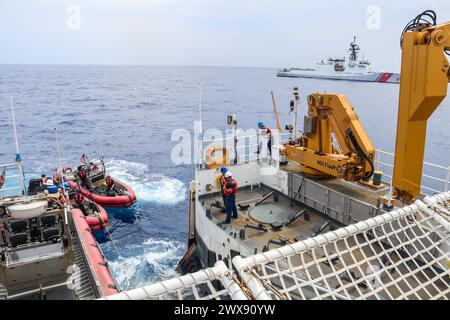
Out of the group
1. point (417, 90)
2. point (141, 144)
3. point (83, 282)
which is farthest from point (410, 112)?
point (141, 144)

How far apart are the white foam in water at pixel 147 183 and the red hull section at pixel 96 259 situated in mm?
9202

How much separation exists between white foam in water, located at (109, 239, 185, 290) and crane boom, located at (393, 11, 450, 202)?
8565 millimetres

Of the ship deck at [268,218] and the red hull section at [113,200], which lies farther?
the red hull section at [113,200]

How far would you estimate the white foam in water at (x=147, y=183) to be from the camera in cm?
2111

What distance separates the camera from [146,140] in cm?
3794

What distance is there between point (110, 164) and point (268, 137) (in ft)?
57.6

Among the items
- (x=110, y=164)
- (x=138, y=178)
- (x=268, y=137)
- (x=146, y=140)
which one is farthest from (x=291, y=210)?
(x=146, y=140)

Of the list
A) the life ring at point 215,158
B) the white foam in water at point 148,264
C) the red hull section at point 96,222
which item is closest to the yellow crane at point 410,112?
the life ring at point 215,158

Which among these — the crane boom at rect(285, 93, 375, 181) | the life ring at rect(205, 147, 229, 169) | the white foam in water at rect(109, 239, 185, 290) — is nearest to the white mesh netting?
the crane boom at rect(285, 93, 375, 181)

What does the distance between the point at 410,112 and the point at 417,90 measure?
0.52 metres

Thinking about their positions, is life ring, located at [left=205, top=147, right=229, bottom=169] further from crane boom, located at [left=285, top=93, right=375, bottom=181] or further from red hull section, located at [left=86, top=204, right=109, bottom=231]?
red hull section, located at [left=86, top=204, right=109, bottom=231]

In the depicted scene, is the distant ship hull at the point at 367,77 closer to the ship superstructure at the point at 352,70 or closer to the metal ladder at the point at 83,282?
the ship superstructure at the point at 352,70

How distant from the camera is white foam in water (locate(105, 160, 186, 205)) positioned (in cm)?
2111

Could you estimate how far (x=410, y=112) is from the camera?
824 cm
